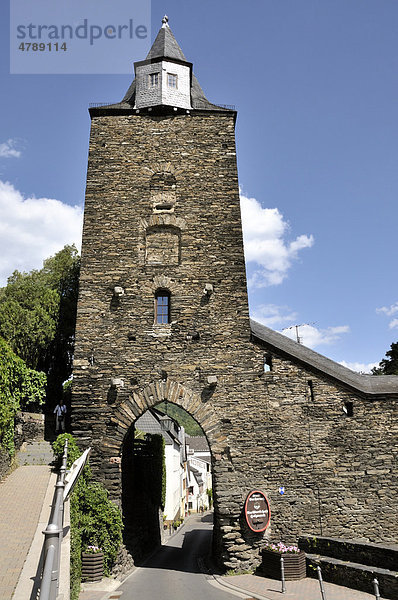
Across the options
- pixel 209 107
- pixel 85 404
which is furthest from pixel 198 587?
pixel 209 107

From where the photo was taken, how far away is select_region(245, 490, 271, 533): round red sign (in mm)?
11312

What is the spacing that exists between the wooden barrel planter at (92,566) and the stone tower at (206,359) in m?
1.63

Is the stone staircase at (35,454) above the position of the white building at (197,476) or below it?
above

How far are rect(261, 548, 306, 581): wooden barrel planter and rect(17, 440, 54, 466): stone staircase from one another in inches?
278

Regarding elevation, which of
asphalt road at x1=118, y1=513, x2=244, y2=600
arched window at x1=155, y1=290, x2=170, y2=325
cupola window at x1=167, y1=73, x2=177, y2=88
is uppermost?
cupola window at x1=167, y1=73, x2=177, y2=88

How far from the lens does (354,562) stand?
10094 millimetres

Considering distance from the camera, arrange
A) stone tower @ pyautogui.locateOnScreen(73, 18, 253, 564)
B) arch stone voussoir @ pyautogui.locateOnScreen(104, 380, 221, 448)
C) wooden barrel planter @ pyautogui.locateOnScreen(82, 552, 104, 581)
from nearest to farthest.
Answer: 1. wooden barrel planter @ pyautogui.locateOnScreen(82, 552, 104, 581)
2. arch stone voussoir @ pyautogui.locateOnScreen(104, 380, 221, 448)
3. stone tower @ pyautogui.locateOnScreen(73, 18, 253, 564)

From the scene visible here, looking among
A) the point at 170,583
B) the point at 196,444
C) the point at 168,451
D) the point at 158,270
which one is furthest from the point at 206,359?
the point at 196,444

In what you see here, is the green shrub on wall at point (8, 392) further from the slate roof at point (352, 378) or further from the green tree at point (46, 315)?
the slate roof at point (352, 378)

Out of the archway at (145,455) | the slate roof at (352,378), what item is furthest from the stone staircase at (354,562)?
the slate roof at (352,378)

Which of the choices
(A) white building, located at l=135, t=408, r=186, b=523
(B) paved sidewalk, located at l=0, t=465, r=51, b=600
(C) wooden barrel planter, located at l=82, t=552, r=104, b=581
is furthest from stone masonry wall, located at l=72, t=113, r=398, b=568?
(A) white building, located at l=135, t=408, r=186, b=523

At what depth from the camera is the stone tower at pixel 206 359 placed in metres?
11.8

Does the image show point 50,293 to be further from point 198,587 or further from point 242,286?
point 198,587

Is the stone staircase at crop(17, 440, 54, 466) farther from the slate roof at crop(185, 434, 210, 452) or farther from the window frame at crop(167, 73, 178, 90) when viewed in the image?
the slate roof at crop(185, 434, 210, 452)
